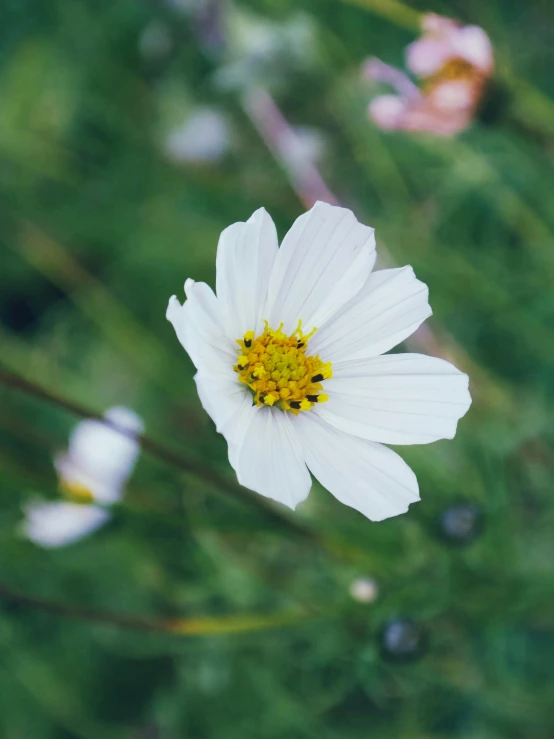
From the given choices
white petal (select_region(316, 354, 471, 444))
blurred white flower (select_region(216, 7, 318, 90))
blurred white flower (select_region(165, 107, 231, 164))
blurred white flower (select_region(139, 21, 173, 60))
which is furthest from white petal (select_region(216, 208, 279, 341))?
blurred white flower (select_region(139, 21, 173, 60))

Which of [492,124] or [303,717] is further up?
[492,124]

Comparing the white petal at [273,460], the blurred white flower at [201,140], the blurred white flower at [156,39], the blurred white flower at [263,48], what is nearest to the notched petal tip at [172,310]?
the white petal at [273,460]

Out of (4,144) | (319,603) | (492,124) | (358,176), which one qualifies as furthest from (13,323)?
(492,124)

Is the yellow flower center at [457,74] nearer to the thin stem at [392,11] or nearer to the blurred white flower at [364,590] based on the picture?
the thin stem at [392,11]

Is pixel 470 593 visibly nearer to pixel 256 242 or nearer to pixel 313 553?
pixel 313 553

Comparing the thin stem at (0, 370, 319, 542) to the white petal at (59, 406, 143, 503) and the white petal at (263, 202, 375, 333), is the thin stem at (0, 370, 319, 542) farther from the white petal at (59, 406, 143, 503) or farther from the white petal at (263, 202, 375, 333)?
the white petal at (59, 406, 143, 503)

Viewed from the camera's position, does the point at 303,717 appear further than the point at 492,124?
Yes

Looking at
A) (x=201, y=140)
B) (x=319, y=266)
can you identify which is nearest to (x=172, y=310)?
(x=319, y=266)
